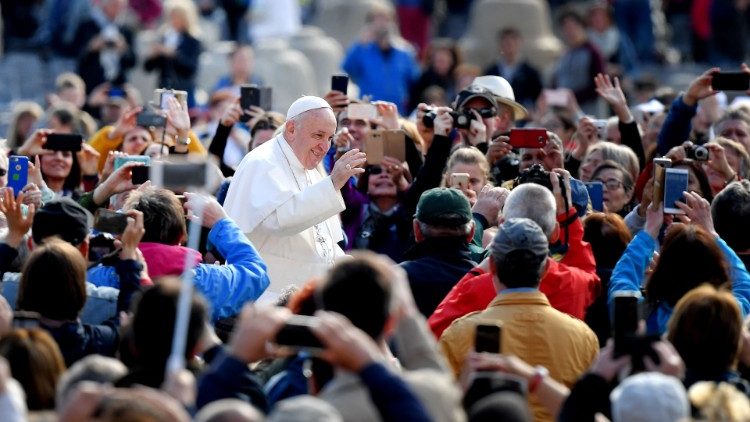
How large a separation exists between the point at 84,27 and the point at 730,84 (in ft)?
36.3

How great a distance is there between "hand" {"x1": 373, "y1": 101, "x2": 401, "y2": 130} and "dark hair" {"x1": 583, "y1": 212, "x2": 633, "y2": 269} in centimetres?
219

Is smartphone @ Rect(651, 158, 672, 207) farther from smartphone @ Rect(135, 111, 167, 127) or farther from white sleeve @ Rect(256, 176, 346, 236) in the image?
smartphone @ Rect(135, 111, 167, 127)

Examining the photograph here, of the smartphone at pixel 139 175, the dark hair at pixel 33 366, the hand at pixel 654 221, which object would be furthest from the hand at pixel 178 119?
the dark hair at pixel 33 366

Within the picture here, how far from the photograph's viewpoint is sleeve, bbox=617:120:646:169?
482 inches

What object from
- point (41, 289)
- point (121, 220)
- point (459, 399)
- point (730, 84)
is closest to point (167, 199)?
point (121, 220)

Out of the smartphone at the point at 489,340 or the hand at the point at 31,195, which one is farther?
the hand at the point at 31,195

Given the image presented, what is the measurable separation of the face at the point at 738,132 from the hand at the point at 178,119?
3676 mm

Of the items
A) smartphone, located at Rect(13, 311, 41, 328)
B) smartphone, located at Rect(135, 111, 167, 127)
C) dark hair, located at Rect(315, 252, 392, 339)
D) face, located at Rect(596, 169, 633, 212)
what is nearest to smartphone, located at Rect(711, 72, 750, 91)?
face, located at Rect(596, 169, 633, 212)

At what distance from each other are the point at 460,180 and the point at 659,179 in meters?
1.30

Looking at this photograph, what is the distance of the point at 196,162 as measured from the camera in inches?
251

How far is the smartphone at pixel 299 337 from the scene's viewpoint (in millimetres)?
5926

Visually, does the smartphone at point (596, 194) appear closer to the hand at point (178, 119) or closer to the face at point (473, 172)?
the face at point (473, 172)

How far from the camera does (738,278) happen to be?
852cm

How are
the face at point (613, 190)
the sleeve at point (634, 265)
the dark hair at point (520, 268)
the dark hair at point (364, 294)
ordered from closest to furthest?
the dark hair at point (364, 294), the dark hair at point (520, 268), the sleeve at point (634, 265), the face at point (613, 190)
